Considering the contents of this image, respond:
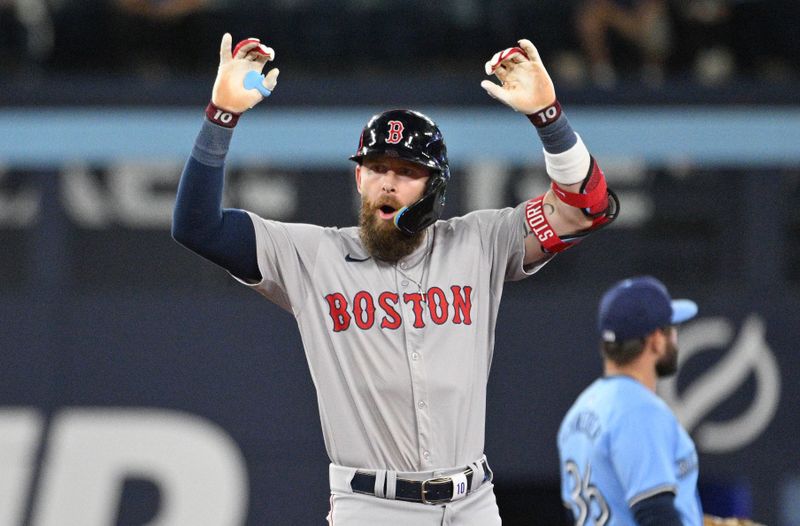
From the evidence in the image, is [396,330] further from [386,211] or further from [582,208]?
[582,208]

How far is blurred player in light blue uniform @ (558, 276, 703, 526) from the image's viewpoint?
3953 mm

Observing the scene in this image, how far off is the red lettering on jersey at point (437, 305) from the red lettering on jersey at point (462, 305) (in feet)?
0.09

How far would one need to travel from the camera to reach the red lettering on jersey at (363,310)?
3.32 m

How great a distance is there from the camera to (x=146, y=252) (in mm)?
6758

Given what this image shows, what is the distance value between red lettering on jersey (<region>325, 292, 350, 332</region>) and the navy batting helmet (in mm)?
251

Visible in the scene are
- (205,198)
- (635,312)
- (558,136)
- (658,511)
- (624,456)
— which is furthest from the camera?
(635,312)

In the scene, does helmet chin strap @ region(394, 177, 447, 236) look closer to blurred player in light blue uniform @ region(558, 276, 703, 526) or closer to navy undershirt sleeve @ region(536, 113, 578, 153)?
navy undershirt sleeve @ region(536, 113, 578, 153)

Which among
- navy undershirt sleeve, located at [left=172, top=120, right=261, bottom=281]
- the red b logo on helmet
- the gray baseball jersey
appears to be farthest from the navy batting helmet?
navy undershirt sleeve, located at [left=172, top=120, right=261, bottom=281]

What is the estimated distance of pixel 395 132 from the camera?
3383 mm

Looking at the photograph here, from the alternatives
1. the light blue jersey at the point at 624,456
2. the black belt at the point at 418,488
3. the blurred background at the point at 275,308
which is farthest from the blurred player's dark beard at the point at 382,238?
the blurred background at the point at 275,308

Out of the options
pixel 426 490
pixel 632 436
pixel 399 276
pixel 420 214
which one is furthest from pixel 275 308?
pixel 426 490

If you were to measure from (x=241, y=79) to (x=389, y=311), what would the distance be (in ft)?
2.35

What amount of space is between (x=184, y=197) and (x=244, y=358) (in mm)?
3675

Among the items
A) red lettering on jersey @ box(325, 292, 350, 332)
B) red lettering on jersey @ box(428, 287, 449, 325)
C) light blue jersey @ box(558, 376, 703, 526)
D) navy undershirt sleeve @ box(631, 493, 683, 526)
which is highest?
red lettering on jersey @ box(428, 287, 449, 325)
